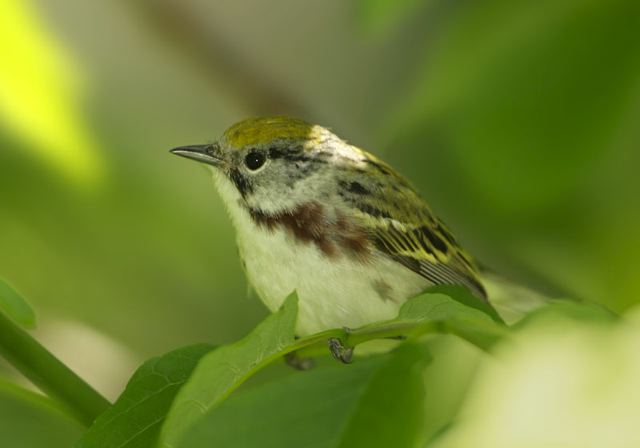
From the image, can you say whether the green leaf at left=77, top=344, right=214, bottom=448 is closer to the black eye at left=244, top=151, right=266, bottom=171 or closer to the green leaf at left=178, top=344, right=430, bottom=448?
the green leaf at left=178, top=344, right=430, bottom=448

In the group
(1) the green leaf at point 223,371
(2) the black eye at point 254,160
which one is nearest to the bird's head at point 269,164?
(2) the black eye at point 254,160

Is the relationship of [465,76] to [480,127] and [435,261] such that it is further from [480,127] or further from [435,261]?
[435,261]

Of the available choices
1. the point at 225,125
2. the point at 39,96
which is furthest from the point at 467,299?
the point at 225,125

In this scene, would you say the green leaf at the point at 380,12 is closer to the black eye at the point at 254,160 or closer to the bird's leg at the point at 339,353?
the bird's leg at the point at 339,353

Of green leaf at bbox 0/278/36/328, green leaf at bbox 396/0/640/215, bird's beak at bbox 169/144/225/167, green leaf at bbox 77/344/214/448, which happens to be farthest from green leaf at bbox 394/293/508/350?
bird's beak at bbox 169/144/225/167

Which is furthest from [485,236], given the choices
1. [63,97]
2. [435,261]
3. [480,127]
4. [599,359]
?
[599,359]
